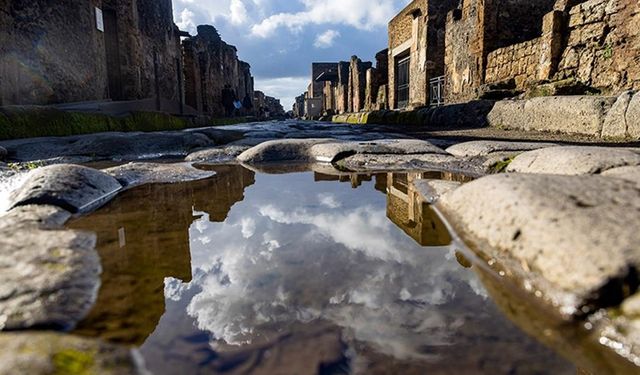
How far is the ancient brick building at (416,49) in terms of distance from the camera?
10148mm

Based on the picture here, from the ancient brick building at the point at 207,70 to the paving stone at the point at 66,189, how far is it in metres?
13.6

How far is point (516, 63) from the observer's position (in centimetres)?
645

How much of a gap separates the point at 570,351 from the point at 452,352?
0.63 ft

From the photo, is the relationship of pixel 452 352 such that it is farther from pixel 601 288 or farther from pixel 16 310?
pixel 16 310

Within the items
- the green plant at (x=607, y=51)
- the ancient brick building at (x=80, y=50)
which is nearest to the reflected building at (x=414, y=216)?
the green plant at (x=607, y=51)

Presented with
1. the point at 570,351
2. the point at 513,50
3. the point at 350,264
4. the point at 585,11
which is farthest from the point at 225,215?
the point at 513,50

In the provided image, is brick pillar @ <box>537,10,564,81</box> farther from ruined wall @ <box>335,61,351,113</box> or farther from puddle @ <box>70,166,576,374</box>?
ruined wall @ <box>335,61,351,113</box>

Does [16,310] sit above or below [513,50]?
below

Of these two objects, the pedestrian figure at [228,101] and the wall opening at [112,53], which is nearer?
the wall opening at [112,53]

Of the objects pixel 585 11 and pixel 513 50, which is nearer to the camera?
pixel 585 11

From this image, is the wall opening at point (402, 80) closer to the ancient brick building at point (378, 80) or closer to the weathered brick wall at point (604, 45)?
the ancient brick building at point (378, 80)

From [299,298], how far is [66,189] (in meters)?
1.30

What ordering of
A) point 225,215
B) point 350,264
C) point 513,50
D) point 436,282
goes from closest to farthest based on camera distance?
point 436,282 < point 350,264 < point 225,215 < point 513,50

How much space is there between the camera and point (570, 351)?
0.64m
